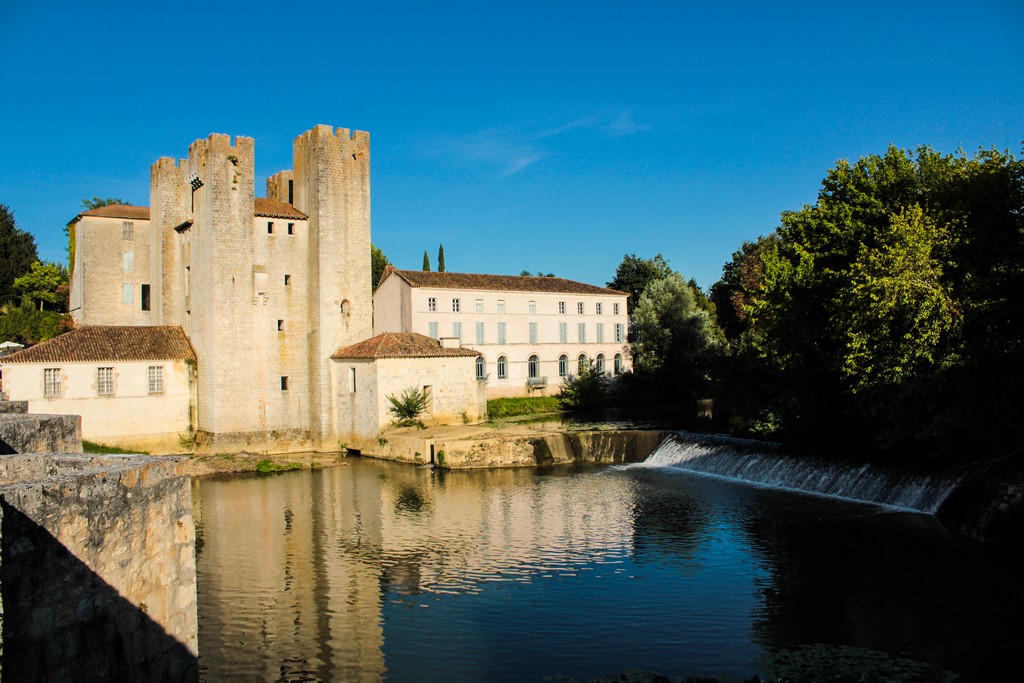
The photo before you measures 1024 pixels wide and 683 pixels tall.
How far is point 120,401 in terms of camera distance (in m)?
28.6

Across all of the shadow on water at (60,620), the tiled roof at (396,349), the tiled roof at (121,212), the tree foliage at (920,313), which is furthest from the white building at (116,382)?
the shadow on water at (60,620)

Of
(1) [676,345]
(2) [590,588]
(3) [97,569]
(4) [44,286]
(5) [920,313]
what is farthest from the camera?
Result: (4) [44,286]

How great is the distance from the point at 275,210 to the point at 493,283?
57.2 ft

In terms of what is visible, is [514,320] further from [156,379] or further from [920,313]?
[920,313]

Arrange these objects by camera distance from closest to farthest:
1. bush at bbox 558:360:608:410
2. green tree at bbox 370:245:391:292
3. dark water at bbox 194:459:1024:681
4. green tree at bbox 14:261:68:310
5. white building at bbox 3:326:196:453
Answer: dark water at bbox 194:459:1024:681 → white building at bbox 3:326:196:453 → bush at bbox 558:360:608:410 → green tree at bbox 14:261:68:310 → green tree at bbox 370:245:391:292

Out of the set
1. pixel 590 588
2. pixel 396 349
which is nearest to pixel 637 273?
pixel 396 349

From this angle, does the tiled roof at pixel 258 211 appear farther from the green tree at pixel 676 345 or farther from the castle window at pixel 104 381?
the green tree at pixel 676 345

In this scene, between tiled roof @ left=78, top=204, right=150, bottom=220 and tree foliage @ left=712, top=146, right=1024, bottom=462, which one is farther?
tiled roof @ left=78, top=204, right=150, bottom=220

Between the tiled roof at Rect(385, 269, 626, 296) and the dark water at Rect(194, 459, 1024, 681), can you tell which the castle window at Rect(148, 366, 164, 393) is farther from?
the tiled roof at Rect(385, 269, 626, 296)

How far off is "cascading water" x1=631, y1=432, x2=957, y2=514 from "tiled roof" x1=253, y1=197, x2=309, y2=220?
1577cm

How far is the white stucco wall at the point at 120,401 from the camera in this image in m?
27.0

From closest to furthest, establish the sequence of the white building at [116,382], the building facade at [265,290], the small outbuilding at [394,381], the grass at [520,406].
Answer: the white building at [116,382] < the building facade at [265,290] < the small outbuilding at [394,381] < the grass at [520,406]

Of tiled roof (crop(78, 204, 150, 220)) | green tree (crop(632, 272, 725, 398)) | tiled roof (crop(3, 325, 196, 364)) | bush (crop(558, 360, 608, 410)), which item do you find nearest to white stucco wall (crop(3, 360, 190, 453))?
tiled roof (crop(3, 325, 196, 364))

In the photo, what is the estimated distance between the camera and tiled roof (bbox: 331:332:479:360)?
30058mm
